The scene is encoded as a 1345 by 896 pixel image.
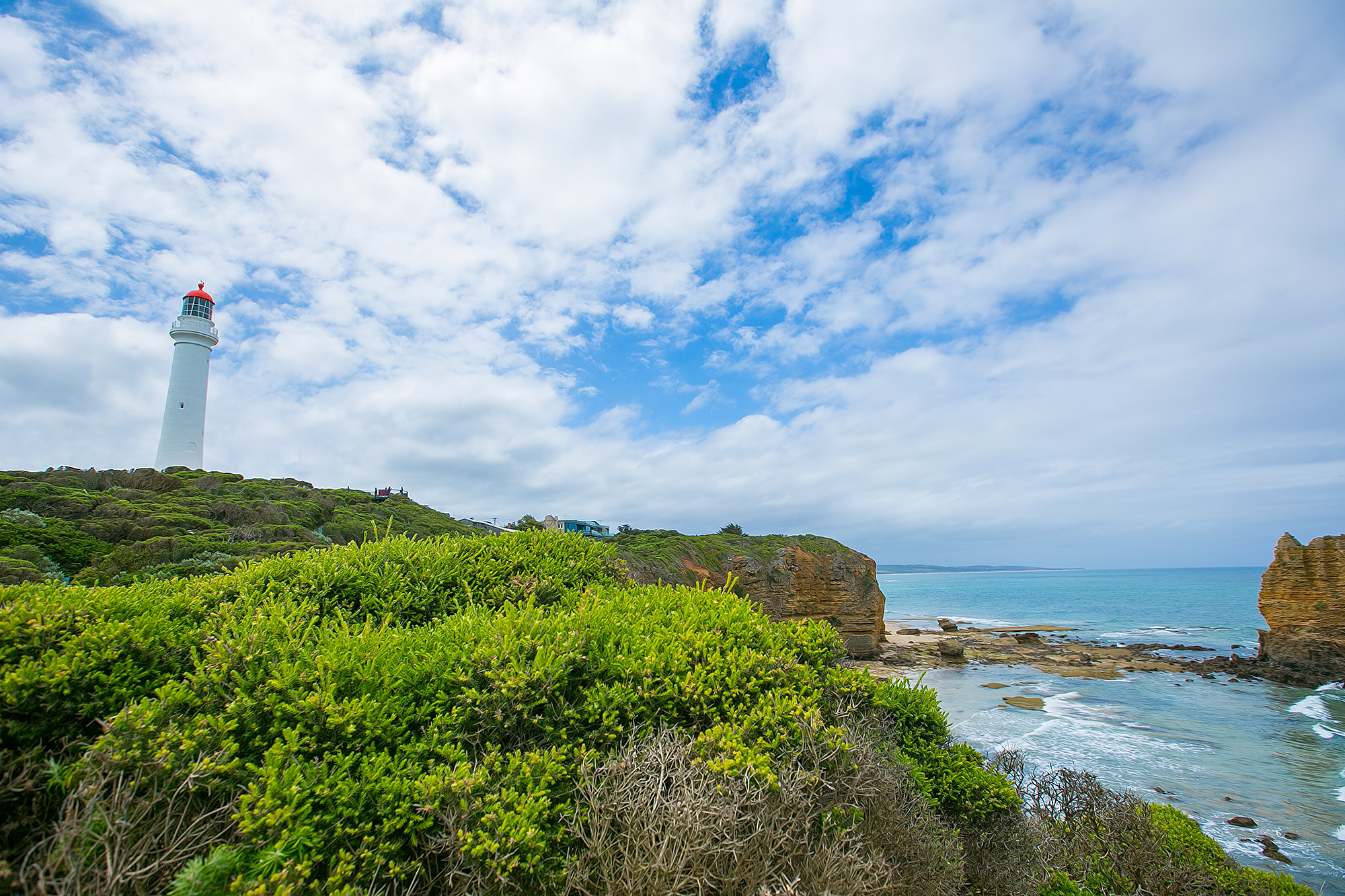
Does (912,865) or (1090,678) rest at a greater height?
(912,865)

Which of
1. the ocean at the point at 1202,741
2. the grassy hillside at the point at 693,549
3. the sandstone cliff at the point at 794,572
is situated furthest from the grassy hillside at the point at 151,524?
the ocean at the point at 1202,741

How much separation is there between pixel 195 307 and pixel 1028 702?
55154mm

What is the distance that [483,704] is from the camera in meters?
3.69

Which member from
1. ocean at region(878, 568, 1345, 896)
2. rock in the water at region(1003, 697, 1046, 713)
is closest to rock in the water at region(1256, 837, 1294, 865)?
ocean at region(878, 568, 1345, 896)

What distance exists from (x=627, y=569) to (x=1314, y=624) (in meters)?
45.4

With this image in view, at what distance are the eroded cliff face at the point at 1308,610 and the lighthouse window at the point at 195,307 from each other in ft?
227

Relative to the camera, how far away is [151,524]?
17219 millimetres

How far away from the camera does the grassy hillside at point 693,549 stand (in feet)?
85.9

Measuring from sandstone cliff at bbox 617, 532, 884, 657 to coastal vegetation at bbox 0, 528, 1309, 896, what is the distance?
79.0 ft

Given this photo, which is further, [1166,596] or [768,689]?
[1166,596]

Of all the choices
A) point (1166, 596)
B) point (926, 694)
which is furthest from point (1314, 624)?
point (1166, 596)

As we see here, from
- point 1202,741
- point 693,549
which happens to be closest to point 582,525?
point 693,549

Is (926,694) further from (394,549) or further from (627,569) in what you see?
(394,549)

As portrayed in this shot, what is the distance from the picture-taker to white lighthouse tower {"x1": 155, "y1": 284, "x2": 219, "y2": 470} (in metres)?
38.4
